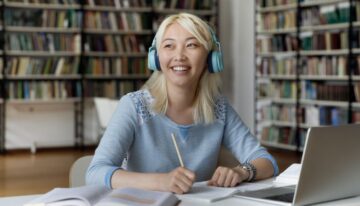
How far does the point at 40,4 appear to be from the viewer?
286 inches

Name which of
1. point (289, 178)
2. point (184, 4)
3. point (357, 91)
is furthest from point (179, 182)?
point (184, 4)

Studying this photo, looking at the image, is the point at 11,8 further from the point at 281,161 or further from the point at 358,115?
the point at 358,115

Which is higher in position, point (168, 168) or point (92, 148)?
point (168, 168)

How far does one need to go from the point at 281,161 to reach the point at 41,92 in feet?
10.2

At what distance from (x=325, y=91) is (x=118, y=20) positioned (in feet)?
9.35

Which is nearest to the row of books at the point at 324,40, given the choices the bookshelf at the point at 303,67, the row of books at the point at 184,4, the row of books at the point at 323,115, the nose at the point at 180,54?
the bookshelf at the point at 303,67

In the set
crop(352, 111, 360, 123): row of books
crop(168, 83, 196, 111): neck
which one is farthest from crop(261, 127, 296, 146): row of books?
crop(168, 83, 196, 111): neck

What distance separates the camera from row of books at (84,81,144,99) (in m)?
7.57

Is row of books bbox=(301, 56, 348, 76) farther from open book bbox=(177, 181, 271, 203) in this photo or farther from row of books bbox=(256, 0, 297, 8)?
open book bbox=(177, 181, 271, 203)

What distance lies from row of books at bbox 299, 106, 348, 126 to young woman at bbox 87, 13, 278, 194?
4.78 m

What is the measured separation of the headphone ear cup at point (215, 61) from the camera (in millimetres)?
1938

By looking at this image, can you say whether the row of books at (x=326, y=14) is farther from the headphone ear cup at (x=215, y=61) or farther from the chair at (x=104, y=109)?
the headphone ear cup at (x=215, y=61)

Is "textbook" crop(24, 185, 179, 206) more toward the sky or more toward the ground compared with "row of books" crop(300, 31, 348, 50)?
more toward the ground

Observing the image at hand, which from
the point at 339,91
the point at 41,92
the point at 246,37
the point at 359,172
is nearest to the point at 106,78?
the point at 41,92
